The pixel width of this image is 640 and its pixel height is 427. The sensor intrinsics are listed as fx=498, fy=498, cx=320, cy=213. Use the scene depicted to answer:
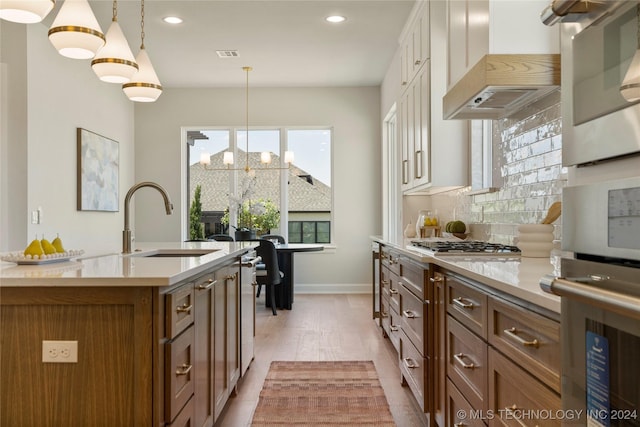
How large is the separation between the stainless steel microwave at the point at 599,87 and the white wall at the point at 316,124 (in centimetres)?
608

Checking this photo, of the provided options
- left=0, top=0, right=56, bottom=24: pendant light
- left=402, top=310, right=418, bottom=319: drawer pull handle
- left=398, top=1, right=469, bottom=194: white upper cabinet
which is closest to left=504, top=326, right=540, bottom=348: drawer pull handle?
left=402, top=310, right=418, bottom=319: drawer pull handle

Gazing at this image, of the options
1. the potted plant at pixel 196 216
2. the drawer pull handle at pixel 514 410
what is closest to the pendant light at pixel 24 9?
the drawer pull handle at pixel 514 410

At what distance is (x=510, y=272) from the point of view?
1.58 meters

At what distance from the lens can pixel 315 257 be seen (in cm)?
709

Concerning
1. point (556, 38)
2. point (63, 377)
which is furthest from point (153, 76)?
point (556, 38)

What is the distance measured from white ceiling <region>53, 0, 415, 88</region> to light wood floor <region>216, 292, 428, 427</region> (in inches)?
115

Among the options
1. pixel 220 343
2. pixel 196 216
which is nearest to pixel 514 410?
pixel 220 343

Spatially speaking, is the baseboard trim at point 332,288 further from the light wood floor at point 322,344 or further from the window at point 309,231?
the window at point 309,231

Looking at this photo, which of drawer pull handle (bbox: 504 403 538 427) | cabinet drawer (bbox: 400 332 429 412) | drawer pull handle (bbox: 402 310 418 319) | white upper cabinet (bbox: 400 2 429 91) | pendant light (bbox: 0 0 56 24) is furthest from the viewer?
white upper cabinet (bbox: 400 2 429 91)

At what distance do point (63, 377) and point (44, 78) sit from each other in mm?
3940

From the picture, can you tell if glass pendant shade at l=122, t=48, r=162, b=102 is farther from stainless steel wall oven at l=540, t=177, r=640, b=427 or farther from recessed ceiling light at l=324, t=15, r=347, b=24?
stainless steel wall oven at l=540, t=177, r=640, b=427

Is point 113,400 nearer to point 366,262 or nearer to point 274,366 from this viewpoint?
point 274,366

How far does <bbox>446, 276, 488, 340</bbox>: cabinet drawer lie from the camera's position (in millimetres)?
1595

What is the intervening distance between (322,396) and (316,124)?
15.5 feet
